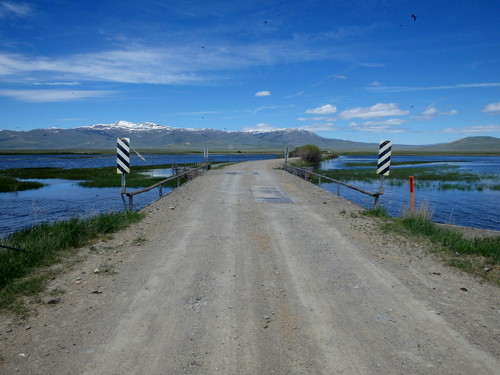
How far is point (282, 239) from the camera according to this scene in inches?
381

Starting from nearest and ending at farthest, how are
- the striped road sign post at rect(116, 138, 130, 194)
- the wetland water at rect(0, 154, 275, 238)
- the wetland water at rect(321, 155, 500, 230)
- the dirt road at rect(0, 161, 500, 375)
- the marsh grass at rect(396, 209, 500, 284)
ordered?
the dirt road at rect(0, 161, 500, 375) < the marsh grass at rect(396, 209, 500, 284) < the striped road sign post at rect(116, 138, 130, 194) < the wetland water at rect(321, 155, 500, 230) < the wetland water at rect(0, 154, 275, 238)

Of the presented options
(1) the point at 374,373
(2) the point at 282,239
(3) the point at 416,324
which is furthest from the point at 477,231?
(1) the point at 374,373

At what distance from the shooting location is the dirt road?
4.14 m

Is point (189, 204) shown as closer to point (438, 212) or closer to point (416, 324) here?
point (416, 324)

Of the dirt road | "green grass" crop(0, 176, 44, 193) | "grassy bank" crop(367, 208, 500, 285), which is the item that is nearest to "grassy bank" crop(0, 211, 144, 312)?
the dirt road

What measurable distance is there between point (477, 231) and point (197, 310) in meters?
11.1

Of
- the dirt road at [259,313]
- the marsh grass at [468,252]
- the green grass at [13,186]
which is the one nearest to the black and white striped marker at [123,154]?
the dirt road at [259,313]

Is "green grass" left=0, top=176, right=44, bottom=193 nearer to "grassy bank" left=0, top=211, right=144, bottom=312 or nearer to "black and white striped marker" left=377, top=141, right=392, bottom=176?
"grassy bank" left=0, top=211, right=144, bottom=312

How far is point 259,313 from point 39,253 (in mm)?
5082

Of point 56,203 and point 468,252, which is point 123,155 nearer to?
point 468,252

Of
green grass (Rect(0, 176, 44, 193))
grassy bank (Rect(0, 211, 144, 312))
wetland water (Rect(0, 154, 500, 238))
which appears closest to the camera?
grassy bank (Rect(0, 211, 144, 312))

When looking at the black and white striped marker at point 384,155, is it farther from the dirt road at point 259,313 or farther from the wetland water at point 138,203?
the dirt road at point 259,313

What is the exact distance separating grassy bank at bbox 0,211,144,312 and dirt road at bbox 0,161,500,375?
17.0 inches

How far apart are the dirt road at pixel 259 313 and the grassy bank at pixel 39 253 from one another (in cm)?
Result: 43
